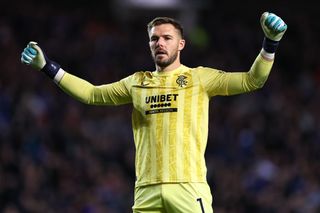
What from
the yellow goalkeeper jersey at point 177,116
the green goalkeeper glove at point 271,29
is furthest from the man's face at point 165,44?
the green goalkeeper glove at point 271,29

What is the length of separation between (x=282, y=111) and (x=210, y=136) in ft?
4.69

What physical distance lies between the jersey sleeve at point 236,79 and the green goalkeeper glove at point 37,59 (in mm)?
1157

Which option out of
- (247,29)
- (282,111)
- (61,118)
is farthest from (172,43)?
(247,29)

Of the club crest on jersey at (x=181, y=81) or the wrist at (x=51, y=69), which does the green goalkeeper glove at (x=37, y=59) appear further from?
the club crest on jersey at (x=181, y=81)

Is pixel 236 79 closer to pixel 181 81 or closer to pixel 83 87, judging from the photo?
pixel 181 81

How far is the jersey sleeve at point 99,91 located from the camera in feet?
22.0

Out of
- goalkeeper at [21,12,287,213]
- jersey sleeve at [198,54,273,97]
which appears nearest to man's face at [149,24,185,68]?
goalkeeper at [21,12,287,213]

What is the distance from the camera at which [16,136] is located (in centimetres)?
1232

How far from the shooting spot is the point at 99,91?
6.77 metres

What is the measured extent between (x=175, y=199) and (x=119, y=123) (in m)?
7.51

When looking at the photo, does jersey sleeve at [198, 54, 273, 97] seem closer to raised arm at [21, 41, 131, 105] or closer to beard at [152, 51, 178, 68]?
beard at [152, 51, 178, 68]

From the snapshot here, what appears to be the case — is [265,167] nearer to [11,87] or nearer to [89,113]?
[89,113]

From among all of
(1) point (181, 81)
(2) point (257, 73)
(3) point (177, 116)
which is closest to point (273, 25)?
(2) point (257, 73)

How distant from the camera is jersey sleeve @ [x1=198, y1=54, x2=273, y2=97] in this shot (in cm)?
623
